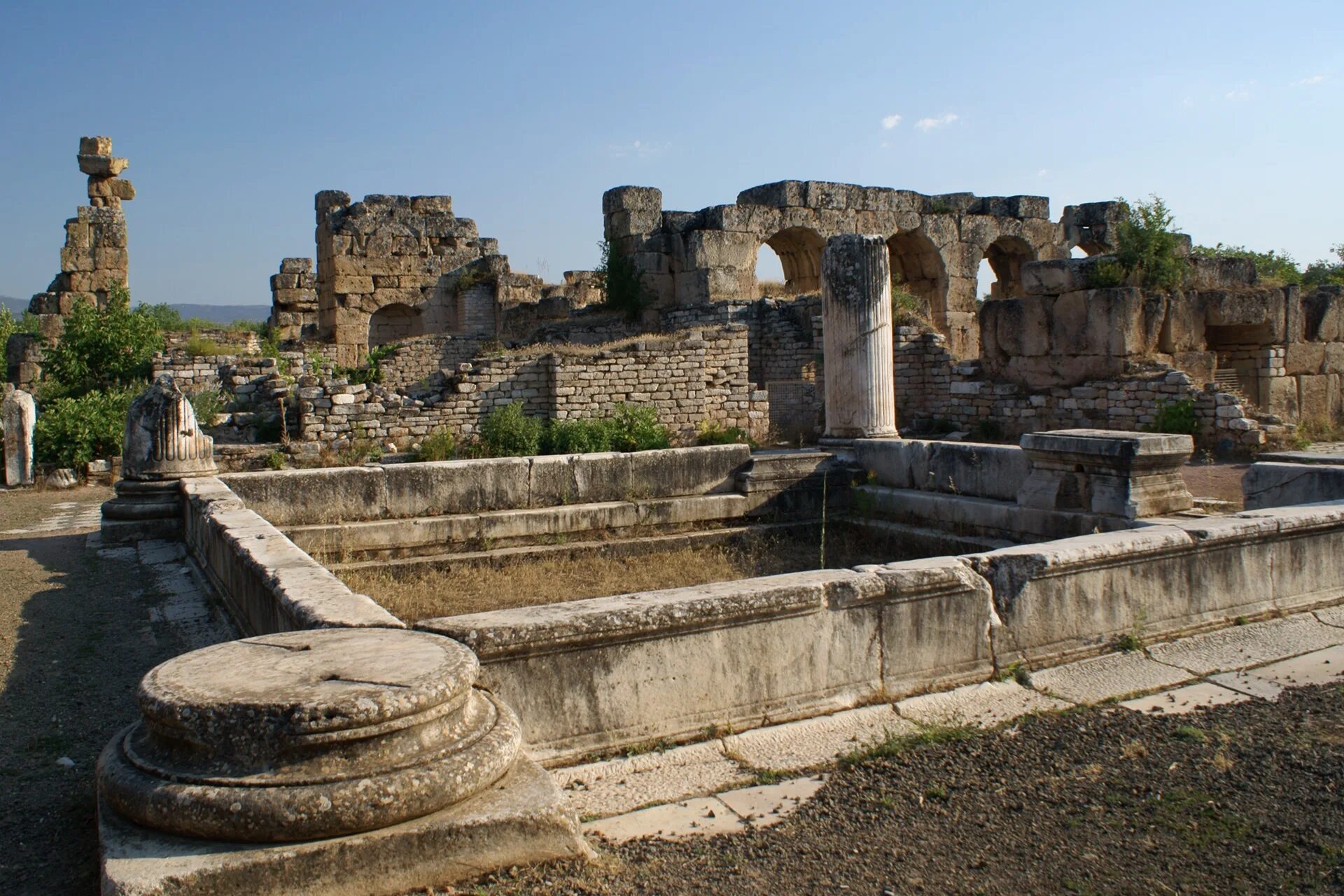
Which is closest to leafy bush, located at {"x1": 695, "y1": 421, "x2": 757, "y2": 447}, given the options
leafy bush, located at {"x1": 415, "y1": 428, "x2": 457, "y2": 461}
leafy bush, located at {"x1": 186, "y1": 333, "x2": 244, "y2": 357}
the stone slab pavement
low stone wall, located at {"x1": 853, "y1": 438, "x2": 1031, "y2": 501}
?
leafy bush, located at {"x1": 415, "y1": 428, "x2": 457, "y2": 461}

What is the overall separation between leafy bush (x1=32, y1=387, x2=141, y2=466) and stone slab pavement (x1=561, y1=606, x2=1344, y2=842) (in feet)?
42.6

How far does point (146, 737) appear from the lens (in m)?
2.72

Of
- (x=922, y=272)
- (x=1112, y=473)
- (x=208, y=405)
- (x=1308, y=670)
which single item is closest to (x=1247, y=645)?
(x=1308, y=670)

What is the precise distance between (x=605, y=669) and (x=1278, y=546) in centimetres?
378

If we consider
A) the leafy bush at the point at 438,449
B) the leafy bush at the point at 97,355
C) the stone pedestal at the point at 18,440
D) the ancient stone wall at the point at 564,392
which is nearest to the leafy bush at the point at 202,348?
the leafy bush at the point at 97,355

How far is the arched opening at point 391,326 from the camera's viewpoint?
2345 centimetres

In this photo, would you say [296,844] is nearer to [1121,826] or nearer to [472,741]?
[472,741]

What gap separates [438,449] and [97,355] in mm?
7628

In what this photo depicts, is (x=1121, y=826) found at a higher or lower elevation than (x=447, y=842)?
lower

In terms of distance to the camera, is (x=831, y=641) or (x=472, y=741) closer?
(x=472, y=741)

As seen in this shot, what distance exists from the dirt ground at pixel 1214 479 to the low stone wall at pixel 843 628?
4638 millimetres

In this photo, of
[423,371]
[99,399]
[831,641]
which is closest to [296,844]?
[831,641]

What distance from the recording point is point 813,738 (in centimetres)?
373

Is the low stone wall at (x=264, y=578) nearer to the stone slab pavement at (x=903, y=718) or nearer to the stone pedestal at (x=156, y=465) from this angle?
the stone slab pavement at (x=903, y=718)
